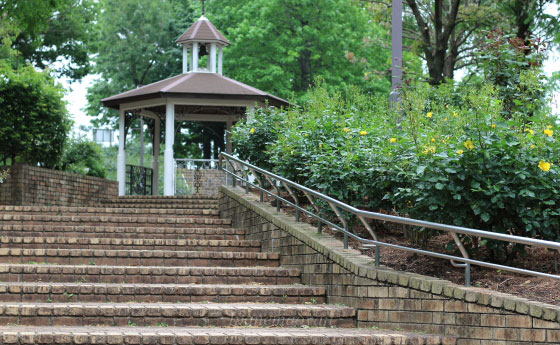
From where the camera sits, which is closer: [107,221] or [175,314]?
[175,314]

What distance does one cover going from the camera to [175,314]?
7543 millimetres

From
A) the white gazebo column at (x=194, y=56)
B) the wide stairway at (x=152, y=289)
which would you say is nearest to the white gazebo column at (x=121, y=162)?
the white gazebo column at (x=194, y=56)

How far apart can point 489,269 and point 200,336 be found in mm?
2987

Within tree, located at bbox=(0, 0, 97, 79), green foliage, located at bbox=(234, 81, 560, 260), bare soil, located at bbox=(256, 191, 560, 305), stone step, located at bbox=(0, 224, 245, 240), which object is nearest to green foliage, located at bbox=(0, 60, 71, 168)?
stone step, located at bbox=(0, 224, 245, 240)

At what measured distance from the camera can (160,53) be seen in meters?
41.5

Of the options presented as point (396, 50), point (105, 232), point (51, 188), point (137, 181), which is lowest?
point (105, 232)

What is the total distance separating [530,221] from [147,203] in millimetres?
10399

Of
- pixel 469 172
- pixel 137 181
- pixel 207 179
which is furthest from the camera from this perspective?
pixel 137 181

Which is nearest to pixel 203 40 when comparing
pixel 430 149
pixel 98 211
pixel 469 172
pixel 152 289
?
pixel 98 211

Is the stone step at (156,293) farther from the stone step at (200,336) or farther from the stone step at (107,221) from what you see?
the stone step at (107,221)

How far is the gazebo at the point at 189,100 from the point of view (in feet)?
64.8

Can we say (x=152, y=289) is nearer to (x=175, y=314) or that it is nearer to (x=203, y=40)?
(x=175, y=314)

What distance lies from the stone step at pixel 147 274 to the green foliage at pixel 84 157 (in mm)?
12469

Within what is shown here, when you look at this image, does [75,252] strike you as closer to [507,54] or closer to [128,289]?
[128,289]
